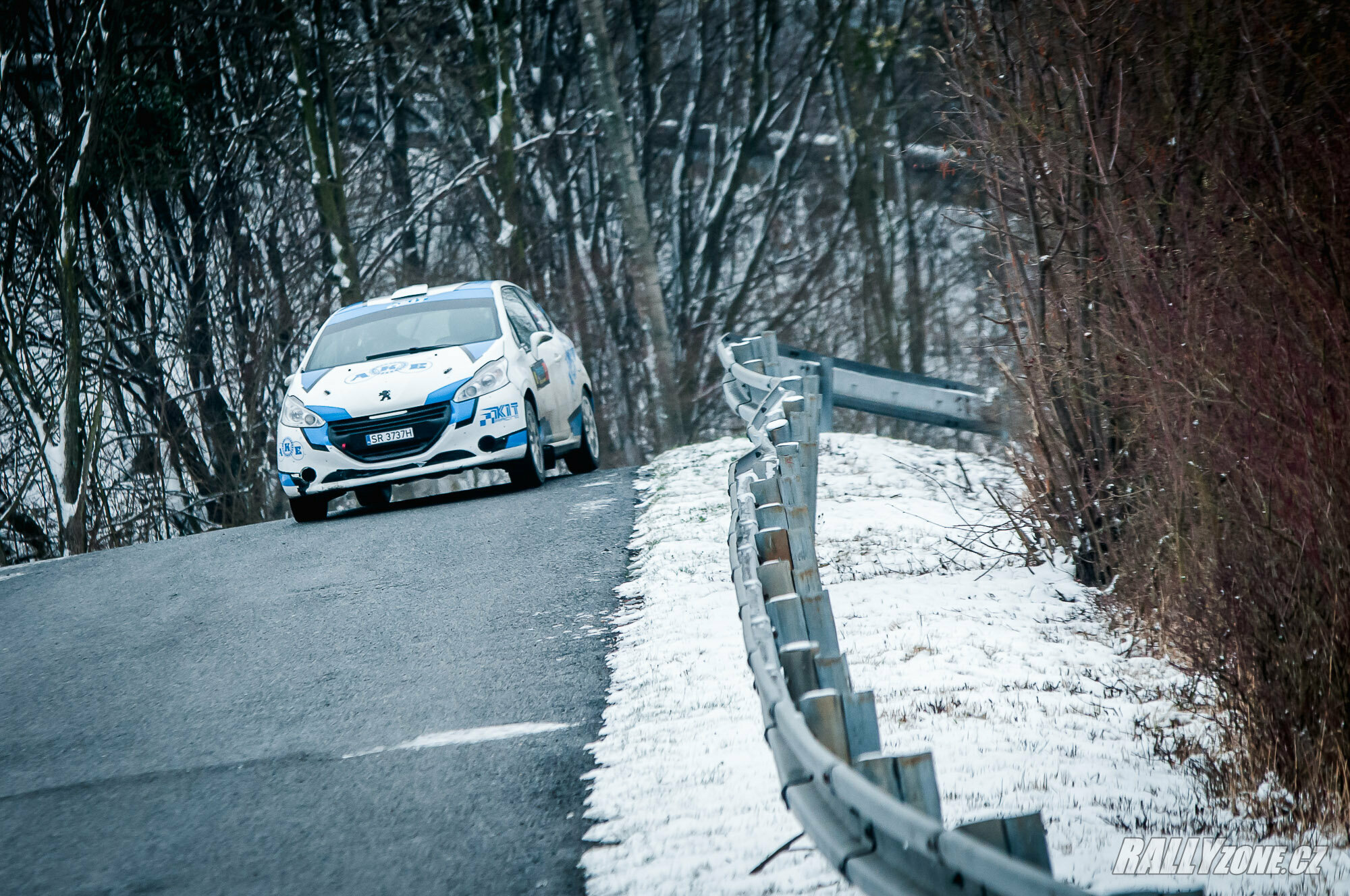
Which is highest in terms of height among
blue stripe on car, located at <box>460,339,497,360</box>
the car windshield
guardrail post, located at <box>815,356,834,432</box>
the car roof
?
the car roof

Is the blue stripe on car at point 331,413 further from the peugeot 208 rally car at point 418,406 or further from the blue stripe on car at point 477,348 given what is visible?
the blue stripe on car at point 477,348

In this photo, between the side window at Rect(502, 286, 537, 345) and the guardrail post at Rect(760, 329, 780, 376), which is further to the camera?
the side window at Rect(502, 286, 537, 345)

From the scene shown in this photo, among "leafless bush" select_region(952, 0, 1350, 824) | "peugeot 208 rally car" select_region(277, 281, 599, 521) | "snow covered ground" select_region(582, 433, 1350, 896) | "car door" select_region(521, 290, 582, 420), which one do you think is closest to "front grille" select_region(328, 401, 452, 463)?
"peugeot 208 rally car" select_region(277, 281, 599, 521)

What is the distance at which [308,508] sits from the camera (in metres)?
12.5

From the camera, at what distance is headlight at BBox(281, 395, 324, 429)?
12.0 m

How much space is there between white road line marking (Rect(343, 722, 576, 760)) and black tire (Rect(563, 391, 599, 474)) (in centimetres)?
890

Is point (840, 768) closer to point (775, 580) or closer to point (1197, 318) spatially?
point (775, 580)

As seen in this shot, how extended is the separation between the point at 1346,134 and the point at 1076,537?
3.21 meters

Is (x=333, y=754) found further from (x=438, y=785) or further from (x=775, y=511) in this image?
(x=775, y=511)

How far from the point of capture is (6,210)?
829 inches

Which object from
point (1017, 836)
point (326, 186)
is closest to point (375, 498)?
point (326, 186)

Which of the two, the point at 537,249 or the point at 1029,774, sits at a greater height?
the point at 537,249

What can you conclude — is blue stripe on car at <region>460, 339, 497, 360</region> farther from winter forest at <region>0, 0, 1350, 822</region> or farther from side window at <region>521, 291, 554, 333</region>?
winter forest at <region>0, 0, 1350, 822</region>

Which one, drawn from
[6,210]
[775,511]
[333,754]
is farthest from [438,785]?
[6,210]
